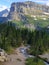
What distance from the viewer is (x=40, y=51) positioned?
96.3 m

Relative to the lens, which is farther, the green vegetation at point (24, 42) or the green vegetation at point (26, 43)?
the green vegetation at point (24, 42)

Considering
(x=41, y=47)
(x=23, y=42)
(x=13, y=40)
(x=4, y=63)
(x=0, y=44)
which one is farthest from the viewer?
(x=23, y=42)

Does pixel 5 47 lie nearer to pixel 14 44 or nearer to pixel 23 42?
pixel 14 44

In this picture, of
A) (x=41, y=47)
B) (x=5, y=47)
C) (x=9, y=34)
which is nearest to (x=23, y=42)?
(x=9, y=34)

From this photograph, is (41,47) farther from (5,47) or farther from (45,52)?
(5,47)

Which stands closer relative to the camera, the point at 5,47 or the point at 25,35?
the point at 5,47

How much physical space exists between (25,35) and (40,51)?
1471 inches

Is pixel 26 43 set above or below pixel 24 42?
below

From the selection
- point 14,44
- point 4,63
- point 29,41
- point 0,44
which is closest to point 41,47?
point 14,44

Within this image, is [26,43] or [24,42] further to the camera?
[24,42]

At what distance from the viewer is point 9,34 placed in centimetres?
11325

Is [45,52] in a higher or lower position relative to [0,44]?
lower

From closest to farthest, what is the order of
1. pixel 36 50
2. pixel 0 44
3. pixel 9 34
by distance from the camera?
pixel 0 44, pixel 36 50, pixel 9 34

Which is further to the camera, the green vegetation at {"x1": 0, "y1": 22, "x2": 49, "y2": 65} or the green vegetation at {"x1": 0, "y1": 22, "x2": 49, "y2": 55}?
the green vegetation at {"x1": 0, "y1": 22, "x2": 49, "y2": 55}
